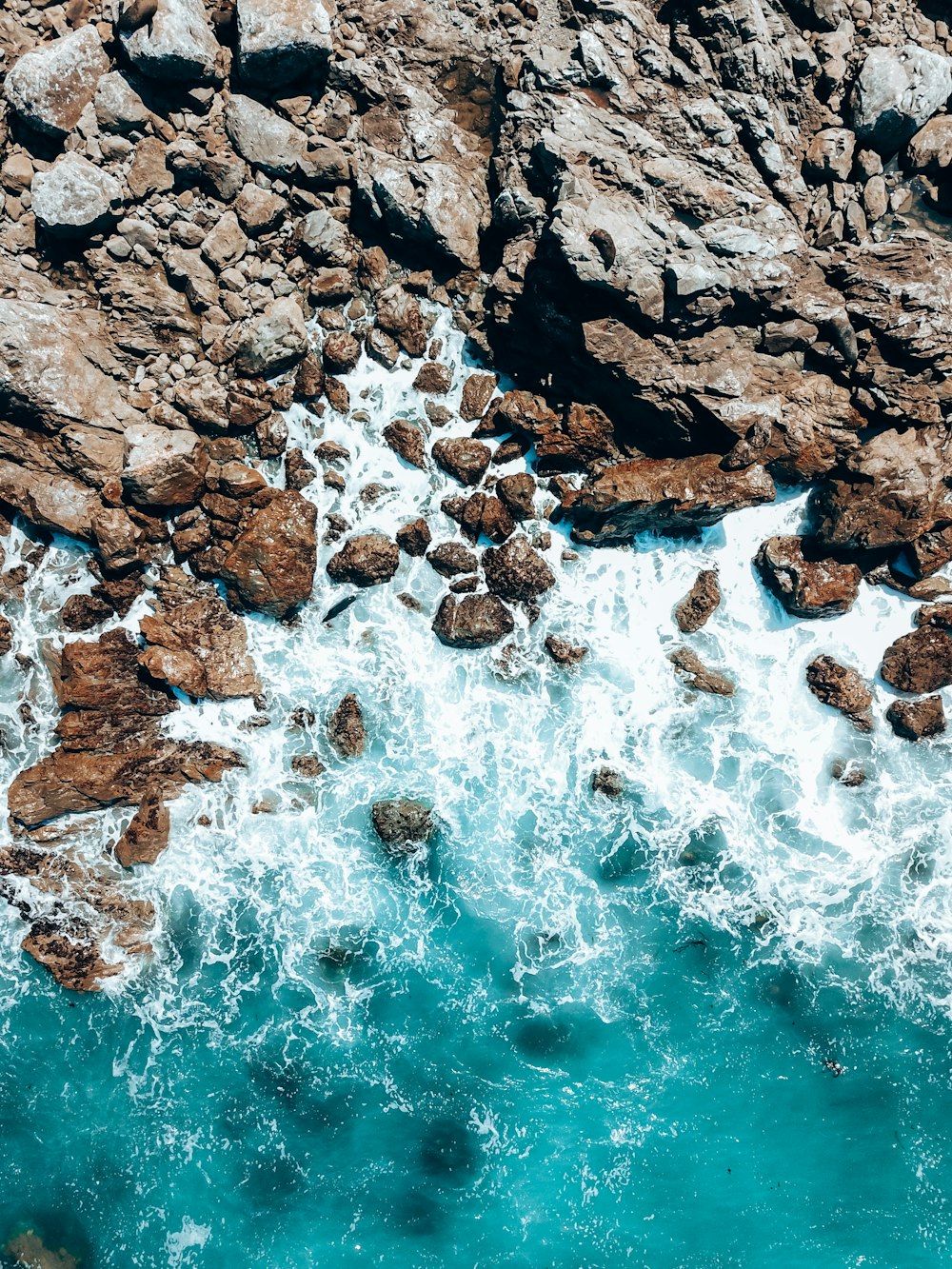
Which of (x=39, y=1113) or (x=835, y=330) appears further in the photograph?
(x=39, y=1113)

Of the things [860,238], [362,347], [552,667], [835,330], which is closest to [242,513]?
[362,347]

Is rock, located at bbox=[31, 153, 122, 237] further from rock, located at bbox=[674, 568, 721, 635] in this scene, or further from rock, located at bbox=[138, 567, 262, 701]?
rock, located at bbox=[674, 568, 721, 635]

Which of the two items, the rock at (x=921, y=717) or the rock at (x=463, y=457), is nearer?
the rock at (x=463, y=457)

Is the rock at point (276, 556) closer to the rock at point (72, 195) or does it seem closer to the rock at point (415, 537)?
the rock at point (415, 537)

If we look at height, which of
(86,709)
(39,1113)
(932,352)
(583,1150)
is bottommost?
(39,1113)

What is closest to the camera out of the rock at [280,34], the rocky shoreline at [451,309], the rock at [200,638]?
the rock at [280,34]

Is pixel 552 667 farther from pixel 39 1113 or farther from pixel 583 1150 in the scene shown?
pixel 39 1113

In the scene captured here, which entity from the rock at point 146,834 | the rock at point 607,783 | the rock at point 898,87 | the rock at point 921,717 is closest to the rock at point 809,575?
the rock at point 921,717

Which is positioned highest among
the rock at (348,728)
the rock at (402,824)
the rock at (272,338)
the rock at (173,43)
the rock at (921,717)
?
the rock at (173,43)
